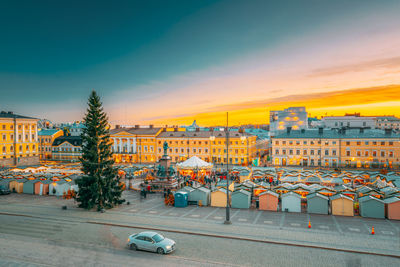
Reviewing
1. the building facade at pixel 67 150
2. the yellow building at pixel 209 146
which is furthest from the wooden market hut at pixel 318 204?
the building facade at pixel 67 150

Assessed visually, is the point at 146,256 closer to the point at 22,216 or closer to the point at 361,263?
the point at 361,263

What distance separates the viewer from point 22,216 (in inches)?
1029

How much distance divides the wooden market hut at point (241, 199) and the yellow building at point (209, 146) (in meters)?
46.7

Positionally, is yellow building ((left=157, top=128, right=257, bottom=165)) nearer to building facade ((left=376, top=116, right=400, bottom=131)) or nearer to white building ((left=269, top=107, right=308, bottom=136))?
white building ((left=269, top=107, right=308, bottom=136))

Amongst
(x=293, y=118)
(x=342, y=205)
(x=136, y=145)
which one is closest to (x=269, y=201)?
(x=342, y=205)

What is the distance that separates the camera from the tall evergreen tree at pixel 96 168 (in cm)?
2852

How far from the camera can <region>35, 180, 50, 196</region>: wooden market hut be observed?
121 feet

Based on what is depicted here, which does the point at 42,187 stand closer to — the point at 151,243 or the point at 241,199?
the point at 241,199

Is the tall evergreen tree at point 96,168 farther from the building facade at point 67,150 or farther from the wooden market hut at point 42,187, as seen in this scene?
the building facade at point 67,150

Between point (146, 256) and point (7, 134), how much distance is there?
79205mm

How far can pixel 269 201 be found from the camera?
28359mm

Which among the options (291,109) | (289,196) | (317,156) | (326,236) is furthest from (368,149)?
(291,109)

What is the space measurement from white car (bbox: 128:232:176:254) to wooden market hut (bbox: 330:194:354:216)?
16.5 m

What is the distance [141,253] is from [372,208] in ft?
67.4
